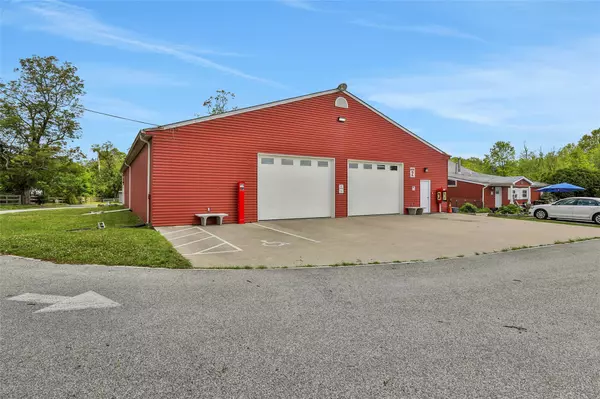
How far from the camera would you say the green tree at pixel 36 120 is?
28.0 meters

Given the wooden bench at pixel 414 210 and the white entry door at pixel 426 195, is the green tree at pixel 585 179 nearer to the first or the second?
the white entry door at pixel 426 195

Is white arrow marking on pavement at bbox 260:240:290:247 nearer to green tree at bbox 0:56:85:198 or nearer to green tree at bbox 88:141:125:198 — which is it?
green tree at bbox 0:56:85:198

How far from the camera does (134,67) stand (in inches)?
563

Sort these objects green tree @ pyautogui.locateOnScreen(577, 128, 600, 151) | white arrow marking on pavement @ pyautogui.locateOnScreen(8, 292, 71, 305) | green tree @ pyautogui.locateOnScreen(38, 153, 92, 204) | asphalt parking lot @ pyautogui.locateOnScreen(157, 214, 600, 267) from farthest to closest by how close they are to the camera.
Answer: green tree @ pyautogui.locateOnScreen(577, 128, 600, 151) → green tree @ pyautogui.locateOnScreen(38, 153, 92, 204) → asphalt parking lot @ pyautogui.locateOnScreen(157, 214, 600, 267) → white arrow marking on pavement @ pyautogui.locateOnScreen(8, 292, 71, 305)

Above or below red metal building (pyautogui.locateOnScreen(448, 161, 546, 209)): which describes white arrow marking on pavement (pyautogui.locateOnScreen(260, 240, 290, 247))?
below

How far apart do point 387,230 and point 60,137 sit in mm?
34451

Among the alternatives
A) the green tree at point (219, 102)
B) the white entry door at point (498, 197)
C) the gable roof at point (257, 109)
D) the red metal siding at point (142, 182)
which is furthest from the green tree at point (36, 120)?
the white entry door at point (498, 197)

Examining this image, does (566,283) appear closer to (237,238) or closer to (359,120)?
(237,238)

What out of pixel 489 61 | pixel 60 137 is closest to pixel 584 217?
pixel 489 61

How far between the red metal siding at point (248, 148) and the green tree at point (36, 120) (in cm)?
2315

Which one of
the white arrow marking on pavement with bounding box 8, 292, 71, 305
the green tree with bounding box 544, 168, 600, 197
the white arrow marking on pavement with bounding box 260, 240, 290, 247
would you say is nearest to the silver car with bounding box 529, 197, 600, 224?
the white arrow marking on pavement with bounding box 260, 240, 290, 247

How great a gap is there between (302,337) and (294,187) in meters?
11.0

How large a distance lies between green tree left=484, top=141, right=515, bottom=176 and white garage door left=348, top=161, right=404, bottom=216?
3947 centimetres

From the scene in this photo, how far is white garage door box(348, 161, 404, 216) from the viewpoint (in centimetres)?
1505
